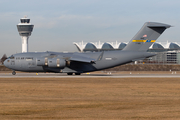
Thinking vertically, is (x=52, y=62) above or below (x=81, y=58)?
below

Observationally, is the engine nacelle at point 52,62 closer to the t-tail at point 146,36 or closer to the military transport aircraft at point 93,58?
the military transport aircraft at point 93,58

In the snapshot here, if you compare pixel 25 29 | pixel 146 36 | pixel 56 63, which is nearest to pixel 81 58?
pixel 56 63

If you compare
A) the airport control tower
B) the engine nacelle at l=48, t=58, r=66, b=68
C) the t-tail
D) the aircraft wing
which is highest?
the airport control tower

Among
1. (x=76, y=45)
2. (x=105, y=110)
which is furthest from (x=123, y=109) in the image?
(x=76, y=45)

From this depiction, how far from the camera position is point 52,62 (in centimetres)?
4012

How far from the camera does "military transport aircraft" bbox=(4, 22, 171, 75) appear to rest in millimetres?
40375

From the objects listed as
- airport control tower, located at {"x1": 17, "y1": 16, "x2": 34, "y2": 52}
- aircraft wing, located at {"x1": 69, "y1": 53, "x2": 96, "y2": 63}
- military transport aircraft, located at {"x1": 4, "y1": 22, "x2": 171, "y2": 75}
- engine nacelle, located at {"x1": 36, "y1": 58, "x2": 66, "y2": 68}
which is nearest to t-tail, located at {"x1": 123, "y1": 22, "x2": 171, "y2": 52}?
military transport aircraft, located at {"x1": 4, "y1": 22, "x2": 171, "y2": 75}

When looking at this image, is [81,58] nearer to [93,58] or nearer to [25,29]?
[93,58]

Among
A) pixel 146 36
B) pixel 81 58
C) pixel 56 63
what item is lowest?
pixel 56 63

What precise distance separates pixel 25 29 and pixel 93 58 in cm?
11524

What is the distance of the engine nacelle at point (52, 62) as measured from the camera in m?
40.1

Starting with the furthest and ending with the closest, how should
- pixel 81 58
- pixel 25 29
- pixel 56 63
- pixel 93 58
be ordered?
1. pixel 25 29
2. pixel 93 58
3. pixel 81 58
4. pixel 56 63

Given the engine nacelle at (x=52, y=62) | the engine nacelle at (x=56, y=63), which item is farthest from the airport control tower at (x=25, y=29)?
the engine nacelle at (x=56, y=63)

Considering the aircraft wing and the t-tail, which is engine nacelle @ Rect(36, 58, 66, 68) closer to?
the aircraft wing
